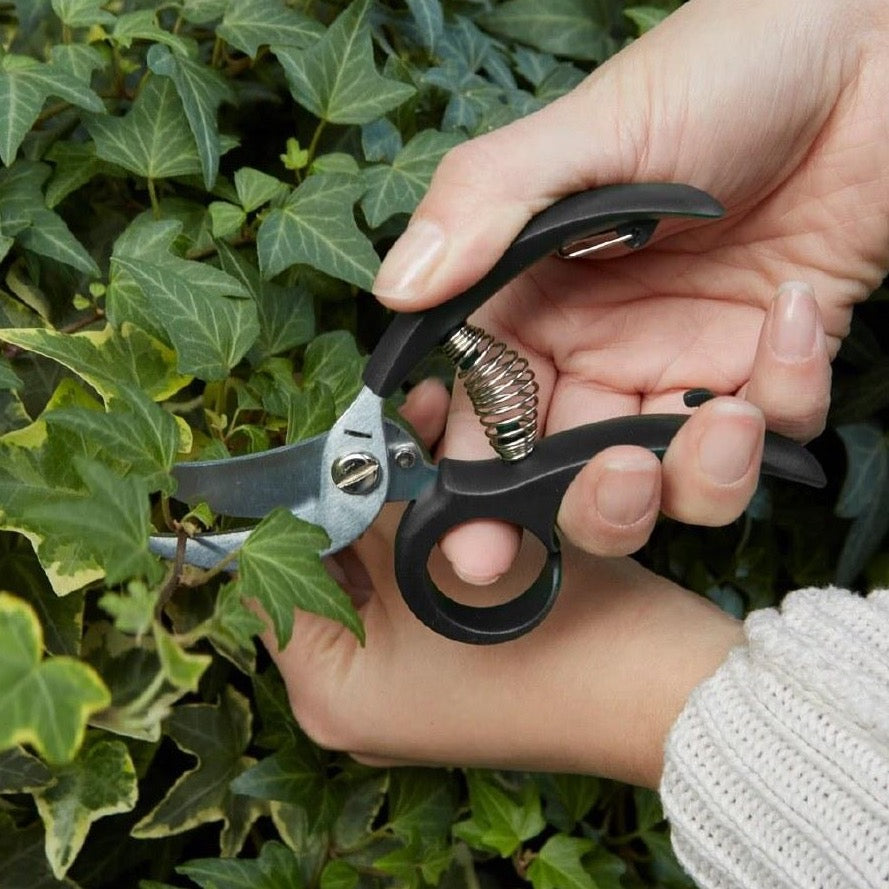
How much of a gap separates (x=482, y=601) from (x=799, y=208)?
403mm

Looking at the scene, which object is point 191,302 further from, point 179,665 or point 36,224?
point 179,665

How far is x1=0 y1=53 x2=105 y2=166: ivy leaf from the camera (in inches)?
24.3

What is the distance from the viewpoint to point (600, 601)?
29.2 inches

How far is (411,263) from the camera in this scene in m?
0.59

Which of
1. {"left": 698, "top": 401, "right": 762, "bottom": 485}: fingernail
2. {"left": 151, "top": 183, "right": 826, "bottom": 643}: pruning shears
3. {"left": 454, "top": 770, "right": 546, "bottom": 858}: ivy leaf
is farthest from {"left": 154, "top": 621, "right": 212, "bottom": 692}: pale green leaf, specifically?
{"left": 454, "top": 770, "right": 546, "bottom": 858}: ivy leaf

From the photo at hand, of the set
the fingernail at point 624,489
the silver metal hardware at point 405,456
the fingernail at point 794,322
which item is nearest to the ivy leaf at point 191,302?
the silver metal hardware at point 405,456

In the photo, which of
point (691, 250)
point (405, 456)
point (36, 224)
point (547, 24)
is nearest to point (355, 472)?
point (405, 456)

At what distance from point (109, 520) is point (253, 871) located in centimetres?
36

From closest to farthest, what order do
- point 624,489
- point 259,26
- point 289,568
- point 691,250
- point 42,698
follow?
point 42,698 < point 289,568 < point 624,489 < point 259,26 < point 691,250

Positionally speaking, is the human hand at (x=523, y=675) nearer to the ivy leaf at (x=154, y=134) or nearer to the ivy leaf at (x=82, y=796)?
the ivy leaf at (x=82, y=796)

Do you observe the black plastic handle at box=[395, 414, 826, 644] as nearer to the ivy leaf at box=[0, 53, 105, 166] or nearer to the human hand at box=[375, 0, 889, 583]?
the human hand at box=[375, 0, 889, 583]

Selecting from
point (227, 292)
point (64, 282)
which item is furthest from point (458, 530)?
point (64, 282)

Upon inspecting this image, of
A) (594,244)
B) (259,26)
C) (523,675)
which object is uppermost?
(259,26)

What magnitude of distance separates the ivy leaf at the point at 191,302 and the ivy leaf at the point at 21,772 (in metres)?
0.25
